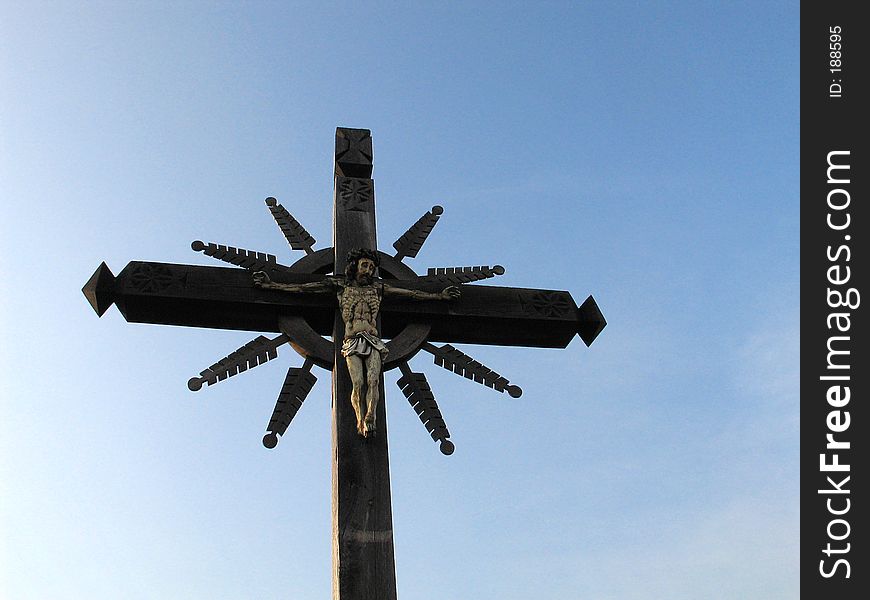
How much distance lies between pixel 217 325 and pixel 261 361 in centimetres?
66

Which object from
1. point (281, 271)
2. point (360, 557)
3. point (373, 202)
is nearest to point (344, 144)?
point (373, 202)

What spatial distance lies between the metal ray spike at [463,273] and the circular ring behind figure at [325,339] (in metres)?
0.14

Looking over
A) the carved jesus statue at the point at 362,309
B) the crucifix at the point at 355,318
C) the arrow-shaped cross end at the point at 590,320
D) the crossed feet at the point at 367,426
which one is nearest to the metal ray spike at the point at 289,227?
the crucifix at the point at 355,318

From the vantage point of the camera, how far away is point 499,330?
771 centimetres

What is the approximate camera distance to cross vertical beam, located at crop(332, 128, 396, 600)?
6137 millimetres

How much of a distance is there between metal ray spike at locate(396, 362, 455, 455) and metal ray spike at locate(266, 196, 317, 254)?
1150mm

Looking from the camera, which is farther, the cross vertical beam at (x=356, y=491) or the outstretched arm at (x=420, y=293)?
the outstretched arm at (x=420, y=293)

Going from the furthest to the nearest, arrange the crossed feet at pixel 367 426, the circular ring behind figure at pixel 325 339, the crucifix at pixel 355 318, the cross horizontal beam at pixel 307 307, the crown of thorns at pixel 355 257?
the crown of thorns at pixel 355 257 < the cross horizontal beam at pixel 307 307 < the circular ring behind figure at pixel 325 339 < the crossed feet at pixel 367 426 < the crucifix at pixel 355 318

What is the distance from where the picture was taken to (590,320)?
7617 millimetres

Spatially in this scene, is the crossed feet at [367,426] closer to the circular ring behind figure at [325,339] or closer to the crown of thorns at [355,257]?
the circular ring behind figure at [325,339]

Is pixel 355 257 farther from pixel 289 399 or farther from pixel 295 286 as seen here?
pixel 289 399

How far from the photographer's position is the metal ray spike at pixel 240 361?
667cm

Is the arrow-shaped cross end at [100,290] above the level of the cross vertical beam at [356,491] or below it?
above
